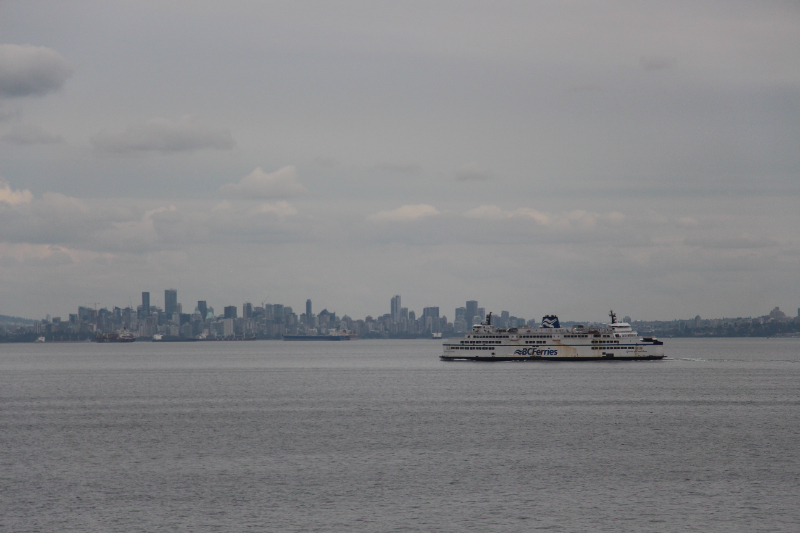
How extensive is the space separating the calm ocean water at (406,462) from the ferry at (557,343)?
63442 mm

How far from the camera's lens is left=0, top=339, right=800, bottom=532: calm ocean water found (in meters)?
43.4

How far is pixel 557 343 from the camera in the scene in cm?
17912

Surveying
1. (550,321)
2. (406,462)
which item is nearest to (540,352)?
(550,321)

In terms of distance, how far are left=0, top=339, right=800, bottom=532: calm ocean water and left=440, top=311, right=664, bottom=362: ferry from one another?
6344 centimetres

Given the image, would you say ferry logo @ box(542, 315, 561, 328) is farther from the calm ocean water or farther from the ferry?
the calm ocean water

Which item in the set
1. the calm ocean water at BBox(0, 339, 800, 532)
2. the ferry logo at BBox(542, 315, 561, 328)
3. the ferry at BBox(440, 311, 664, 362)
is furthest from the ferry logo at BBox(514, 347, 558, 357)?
the calm ocean water at BBox(0, 339, 800, 532)

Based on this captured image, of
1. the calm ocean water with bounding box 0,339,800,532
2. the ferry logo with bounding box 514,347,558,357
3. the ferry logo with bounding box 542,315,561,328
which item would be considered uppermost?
the ferry logo with bounding box 542,315,561,328

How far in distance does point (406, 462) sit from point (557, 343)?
411ft

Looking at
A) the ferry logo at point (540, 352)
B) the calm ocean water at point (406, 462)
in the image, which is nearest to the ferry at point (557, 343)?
the ferry logo at point (540, 352)

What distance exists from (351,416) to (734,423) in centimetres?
3838

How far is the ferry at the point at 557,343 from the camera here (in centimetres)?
17800

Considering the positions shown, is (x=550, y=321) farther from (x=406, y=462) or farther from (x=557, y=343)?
(x=406, y=462)

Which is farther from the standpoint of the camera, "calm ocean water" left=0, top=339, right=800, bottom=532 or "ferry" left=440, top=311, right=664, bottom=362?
"ferry" left=440, top=311, right=664, bottom=362

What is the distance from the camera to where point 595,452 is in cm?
6269
